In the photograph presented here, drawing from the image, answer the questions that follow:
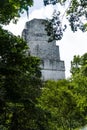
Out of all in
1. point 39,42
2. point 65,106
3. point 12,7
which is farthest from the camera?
point 39,42

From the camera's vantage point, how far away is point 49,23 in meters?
16.7

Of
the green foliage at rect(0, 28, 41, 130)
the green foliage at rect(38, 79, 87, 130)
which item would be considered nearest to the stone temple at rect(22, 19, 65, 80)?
the green foliage at rect(38, 79, 87, 130)

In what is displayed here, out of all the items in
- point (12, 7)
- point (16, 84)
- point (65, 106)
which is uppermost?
point (12, 7)

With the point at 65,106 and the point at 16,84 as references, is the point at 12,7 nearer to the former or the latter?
the point at 16,84

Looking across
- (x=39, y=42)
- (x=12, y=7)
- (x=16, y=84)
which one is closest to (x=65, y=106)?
(x=16, y=84)

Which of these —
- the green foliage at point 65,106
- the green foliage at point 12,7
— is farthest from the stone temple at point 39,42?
the green foliage at point 12,7

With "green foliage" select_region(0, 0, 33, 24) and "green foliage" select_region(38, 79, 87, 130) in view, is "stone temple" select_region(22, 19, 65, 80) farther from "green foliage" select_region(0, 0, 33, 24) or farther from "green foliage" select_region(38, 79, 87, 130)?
"green foliage" select_region(0, 0, 33, 24)

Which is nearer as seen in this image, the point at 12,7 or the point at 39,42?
the point at 12,7

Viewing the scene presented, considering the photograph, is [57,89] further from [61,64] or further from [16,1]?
[61,64]

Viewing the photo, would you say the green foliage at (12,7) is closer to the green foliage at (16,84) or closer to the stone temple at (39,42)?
the green foliage at (16,84)

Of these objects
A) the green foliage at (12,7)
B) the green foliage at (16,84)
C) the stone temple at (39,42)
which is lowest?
the green foliage at (16,84)

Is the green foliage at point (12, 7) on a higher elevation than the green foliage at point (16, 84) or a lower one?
higher

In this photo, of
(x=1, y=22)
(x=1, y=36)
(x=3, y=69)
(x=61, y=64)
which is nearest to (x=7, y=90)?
(x=3, y=69)

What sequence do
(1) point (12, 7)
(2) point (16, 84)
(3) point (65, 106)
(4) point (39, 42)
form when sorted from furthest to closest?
(4) point (39, 42)
(3) point (65, 106)
(2) point (16, 84)
(1) point (12, 7)
